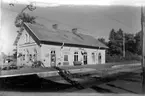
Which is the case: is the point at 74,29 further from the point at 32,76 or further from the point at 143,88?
the point at 143,88

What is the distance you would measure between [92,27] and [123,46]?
1.74ft

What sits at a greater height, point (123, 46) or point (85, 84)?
point (123, 46)

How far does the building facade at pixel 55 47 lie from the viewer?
102 inches

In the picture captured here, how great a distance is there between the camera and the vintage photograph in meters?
2.59

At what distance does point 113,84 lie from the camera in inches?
104

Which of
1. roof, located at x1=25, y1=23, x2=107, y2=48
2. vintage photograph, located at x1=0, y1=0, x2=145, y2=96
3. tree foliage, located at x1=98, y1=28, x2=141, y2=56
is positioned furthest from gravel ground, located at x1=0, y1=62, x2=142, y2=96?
roof, located at x1=25, y1=23, x2=107, y2=48

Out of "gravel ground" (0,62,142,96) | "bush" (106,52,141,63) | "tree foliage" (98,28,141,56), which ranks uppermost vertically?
"tree foliage" (98,28,141,56)

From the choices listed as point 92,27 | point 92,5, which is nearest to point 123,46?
point 92,27

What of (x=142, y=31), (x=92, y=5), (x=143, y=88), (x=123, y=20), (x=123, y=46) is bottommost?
(x=143, y=88)

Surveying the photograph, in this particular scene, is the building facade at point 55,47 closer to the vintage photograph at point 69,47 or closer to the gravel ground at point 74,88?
the vintage photograph at point 69,47

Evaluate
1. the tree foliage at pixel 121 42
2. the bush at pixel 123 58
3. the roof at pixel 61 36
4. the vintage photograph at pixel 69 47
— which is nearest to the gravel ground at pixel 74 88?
the vintage photograph at pixel 69 47

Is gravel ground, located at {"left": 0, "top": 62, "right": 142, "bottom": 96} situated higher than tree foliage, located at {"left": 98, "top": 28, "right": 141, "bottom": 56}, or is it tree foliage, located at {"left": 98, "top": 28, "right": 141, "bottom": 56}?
tree foliage, located at {"left": 98, "top": 28, "right": 141, "bottom": 56}

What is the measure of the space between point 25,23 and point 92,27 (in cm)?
98

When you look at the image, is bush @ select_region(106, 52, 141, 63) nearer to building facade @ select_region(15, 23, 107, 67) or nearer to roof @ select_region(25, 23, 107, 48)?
building facade @ select_region(15, 23, 107, 67)
